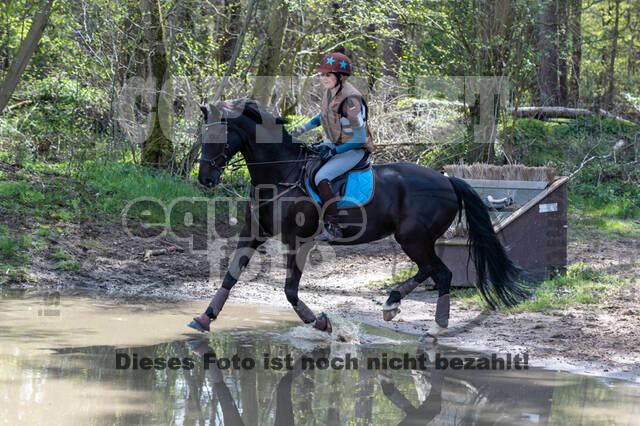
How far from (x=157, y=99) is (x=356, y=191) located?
289 inches

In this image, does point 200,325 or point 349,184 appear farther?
point 349,184

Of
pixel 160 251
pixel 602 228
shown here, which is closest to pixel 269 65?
pixel 160 251

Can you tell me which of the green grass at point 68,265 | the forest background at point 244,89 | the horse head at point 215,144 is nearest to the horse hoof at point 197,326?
the horse head at point 215,144

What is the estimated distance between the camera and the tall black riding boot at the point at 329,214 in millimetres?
7121

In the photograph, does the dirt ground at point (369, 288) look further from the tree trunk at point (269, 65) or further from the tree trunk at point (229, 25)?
the tree trunk at point (229, 25)

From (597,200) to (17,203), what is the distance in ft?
36.6

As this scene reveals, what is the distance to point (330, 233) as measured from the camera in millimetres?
7316

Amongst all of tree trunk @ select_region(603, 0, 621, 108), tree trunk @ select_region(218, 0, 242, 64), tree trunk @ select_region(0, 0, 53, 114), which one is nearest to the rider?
tree trunk @ select_region(0, 0, 53, 114)

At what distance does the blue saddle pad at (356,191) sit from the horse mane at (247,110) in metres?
0.78

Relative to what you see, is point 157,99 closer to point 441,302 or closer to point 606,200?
point 441,302

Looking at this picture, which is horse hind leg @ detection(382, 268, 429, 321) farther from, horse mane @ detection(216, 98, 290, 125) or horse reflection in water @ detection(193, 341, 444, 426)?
horse mane @ detection(216, 98, 290, 125)

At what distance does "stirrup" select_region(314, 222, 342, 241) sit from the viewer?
7.30 m

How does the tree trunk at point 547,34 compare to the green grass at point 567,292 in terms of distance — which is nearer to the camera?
the green grass at point 567,292

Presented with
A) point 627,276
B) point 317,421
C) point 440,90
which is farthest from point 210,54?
point 317,421
